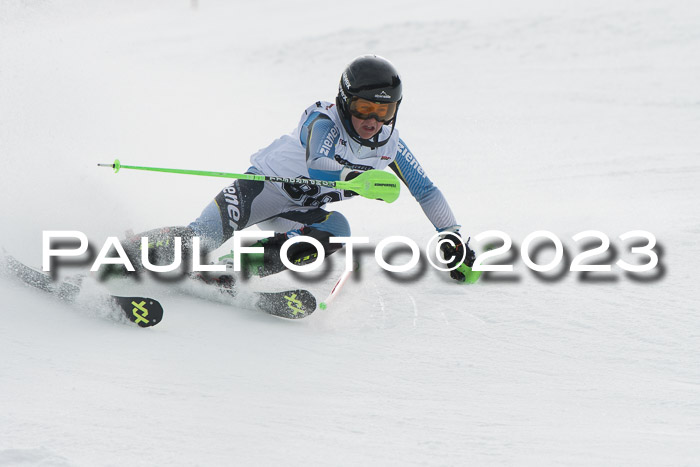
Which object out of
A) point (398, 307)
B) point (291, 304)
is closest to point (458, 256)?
point (398, 307)

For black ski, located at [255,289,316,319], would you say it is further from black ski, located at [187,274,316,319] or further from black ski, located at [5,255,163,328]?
black ski, located at [5,255,163,328]

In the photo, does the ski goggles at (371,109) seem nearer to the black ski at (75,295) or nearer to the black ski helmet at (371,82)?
the black ski helmet at (371,82)

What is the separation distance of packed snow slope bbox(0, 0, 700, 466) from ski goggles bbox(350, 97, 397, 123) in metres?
1.03

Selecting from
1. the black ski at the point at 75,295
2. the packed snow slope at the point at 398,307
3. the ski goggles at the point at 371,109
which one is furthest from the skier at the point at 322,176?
the black ski at the point at 75,295

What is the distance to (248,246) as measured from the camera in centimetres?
480

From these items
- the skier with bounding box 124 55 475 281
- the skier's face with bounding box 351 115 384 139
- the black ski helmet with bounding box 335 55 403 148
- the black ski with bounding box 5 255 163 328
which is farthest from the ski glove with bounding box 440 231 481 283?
the black ski with bounding box 5 255 163 328

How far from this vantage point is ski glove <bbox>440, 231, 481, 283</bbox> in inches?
183

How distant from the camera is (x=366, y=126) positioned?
14.2 feet

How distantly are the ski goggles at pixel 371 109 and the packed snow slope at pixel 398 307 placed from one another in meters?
1.03

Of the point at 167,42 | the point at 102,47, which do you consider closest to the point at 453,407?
the point at 102,47

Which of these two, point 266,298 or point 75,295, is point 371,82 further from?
point 75,295

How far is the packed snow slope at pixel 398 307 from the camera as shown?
8.37ft

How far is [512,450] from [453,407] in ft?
1.58

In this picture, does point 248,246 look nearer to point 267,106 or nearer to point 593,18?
point 267,106
